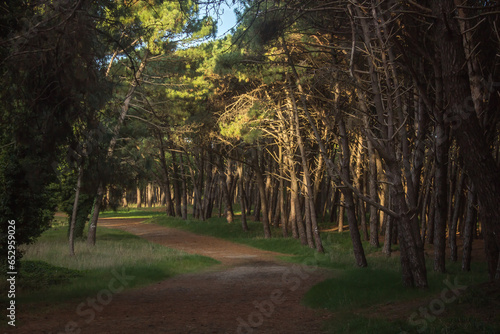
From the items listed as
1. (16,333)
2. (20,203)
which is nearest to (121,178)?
(20,203)

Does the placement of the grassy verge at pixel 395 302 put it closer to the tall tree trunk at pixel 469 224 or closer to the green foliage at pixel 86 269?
the tall tree trunk at pixel 469 224

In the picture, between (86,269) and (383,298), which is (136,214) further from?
(383,298)

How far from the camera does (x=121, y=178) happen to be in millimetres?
22219

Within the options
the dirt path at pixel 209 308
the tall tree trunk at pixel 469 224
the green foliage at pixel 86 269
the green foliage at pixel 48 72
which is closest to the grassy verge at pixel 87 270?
the green foliage at pixel 86 269

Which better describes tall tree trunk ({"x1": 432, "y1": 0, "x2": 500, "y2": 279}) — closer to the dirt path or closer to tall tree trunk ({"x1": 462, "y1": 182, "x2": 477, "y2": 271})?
the dirt path

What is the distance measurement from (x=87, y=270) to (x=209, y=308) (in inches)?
241

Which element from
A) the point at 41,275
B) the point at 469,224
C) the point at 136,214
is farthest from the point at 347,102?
the point at 136,214

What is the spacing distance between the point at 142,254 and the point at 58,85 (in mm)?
11711

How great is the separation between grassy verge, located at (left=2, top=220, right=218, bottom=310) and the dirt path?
771mm

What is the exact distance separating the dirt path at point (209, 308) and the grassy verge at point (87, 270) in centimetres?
77

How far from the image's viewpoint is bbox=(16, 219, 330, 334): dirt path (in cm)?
816

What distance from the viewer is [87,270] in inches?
579

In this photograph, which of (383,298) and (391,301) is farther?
(383,298)

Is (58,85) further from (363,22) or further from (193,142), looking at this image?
(193,142)
